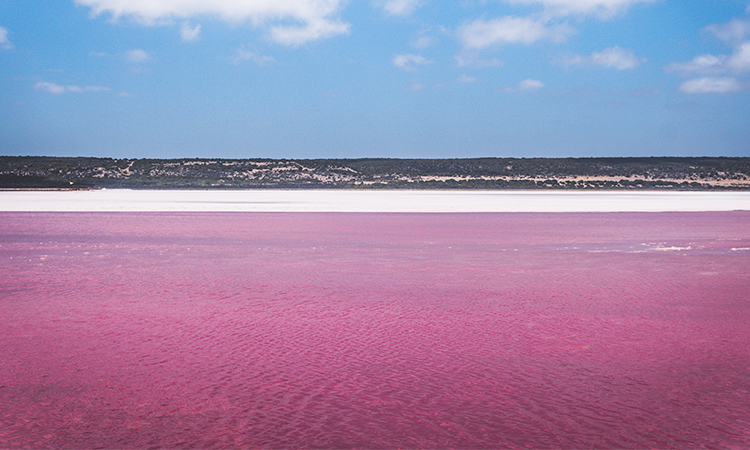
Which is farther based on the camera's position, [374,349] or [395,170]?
[395,170]

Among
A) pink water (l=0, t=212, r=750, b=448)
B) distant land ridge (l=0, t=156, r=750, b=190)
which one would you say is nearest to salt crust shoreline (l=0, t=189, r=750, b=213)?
pink water (l=0, t=212, r=750, b=448)

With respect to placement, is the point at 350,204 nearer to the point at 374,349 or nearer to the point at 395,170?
the point at 374,349

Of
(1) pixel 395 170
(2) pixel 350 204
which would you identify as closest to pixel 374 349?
(2) pixel 350 204

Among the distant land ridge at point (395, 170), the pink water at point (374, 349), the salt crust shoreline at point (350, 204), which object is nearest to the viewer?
the pink water at point (374, 349)

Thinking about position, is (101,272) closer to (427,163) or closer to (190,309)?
(190,309)

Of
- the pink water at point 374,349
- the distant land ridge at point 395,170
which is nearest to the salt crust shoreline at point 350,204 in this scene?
the pink water at point 374,349

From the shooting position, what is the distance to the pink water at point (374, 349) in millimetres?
4047

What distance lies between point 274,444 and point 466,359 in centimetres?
212

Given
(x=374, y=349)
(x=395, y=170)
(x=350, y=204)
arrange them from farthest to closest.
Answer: (x=395, y=170), (x=350, y=204), (x=374, y=349)

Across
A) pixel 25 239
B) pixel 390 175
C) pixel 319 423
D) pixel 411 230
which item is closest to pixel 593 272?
pixel 319 423

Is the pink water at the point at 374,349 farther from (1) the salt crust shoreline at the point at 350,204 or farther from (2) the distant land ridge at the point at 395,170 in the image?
(2) the distant land ridge at the point at 395,170

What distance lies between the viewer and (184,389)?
472 cm

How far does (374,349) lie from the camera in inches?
228

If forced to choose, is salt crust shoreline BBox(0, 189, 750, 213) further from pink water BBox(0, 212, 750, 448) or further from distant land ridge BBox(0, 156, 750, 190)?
Answer: distant land ridge BBox(0, 156, 750, 190)
